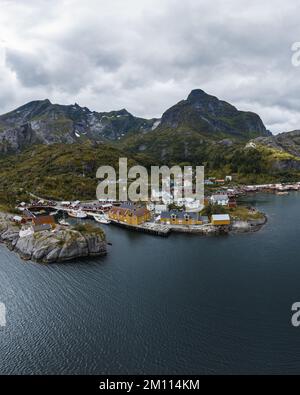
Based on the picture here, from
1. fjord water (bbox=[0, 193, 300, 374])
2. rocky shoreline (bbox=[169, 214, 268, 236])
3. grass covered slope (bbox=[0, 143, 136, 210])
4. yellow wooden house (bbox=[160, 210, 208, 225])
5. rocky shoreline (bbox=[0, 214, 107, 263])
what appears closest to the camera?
fjord water (bbox=[0, 193, 300, 374])

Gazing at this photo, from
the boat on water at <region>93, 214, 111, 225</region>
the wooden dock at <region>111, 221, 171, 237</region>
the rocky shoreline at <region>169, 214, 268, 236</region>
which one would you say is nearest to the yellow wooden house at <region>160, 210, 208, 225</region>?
the rocky shoreline at <region>169, 214, 268, 236</region>

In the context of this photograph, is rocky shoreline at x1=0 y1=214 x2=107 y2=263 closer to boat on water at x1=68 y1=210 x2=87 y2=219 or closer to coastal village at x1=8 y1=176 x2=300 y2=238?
coastal village at x1=8 y1=176 x2=300 y2=238

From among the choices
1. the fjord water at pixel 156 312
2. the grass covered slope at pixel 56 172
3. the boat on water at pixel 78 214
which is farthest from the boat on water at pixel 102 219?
the grass covered slope at pixel 56 172

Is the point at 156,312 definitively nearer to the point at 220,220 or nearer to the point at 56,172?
the point at 220,220

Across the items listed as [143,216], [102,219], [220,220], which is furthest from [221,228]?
[102,219]

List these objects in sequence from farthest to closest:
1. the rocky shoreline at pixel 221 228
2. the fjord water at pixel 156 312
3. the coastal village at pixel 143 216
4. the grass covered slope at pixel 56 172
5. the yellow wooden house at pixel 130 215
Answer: the grass covered slope at pixel 56 172
the yellow wooden house at pixel 130 215
the coastal village at pixel 143 216
the rocky shoreline at pixel 221 228
the fjord water at pixel 156 312

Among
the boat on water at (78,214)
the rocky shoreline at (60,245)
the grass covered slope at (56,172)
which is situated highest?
→ the grass covered slope at (56,172)

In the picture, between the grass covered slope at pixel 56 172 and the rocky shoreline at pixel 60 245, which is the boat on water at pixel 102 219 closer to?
the rocky shoreline at pixel 60 245

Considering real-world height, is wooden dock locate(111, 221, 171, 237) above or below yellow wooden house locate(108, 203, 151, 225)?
below
